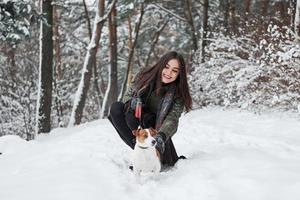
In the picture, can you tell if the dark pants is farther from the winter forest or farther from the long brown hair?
the winter forest

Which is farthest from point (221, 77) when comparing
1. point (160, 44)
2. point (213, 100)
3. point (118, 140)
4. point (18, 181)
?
point (160, 44)

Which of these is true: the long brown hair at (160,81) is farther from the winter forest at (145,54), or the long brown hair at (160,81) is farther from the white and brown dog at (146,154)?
the winter forest at (145,54)

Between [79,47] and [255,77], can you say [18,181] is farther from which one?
[79,47]

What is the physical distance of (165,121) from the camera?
4930 mm

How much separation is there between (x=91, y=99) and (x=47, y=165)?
19.9 m

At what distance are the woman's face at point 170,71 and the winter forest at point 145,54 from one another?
2.99 meters

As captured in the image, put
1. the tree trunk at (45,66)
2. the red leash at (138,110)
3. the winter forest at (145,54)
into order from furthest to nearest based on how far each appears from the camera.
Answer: the tree trunk at (45,66) → the winter forest at (145,54) → the red leash at (138,110)

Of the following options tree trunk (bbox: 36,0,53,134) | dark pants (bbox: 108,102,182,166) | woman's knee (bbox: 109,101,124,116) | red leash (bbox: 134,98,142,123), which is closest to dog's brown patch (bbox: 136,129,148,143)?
red leash (bbox: 134,98,142,123)

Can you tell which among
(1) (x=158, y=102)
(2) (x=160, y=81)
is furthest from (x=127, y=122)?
(2) (x=160, y=81)

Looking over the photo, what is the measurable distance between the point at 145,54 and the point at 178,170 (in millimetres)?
21955

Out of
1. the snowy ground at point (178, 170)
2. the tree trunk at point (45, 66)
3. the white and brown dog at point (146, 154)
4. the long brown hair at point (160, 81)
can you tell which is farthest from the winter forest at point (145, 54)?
the white and brown dog at point (146, 154)

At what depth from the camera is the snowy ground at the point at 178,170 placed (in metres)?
4.01

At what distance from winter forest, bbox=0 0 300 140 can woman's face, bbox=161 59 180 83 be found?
9.82 feet

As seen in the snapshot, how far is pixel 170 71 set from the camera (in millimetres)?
5008
